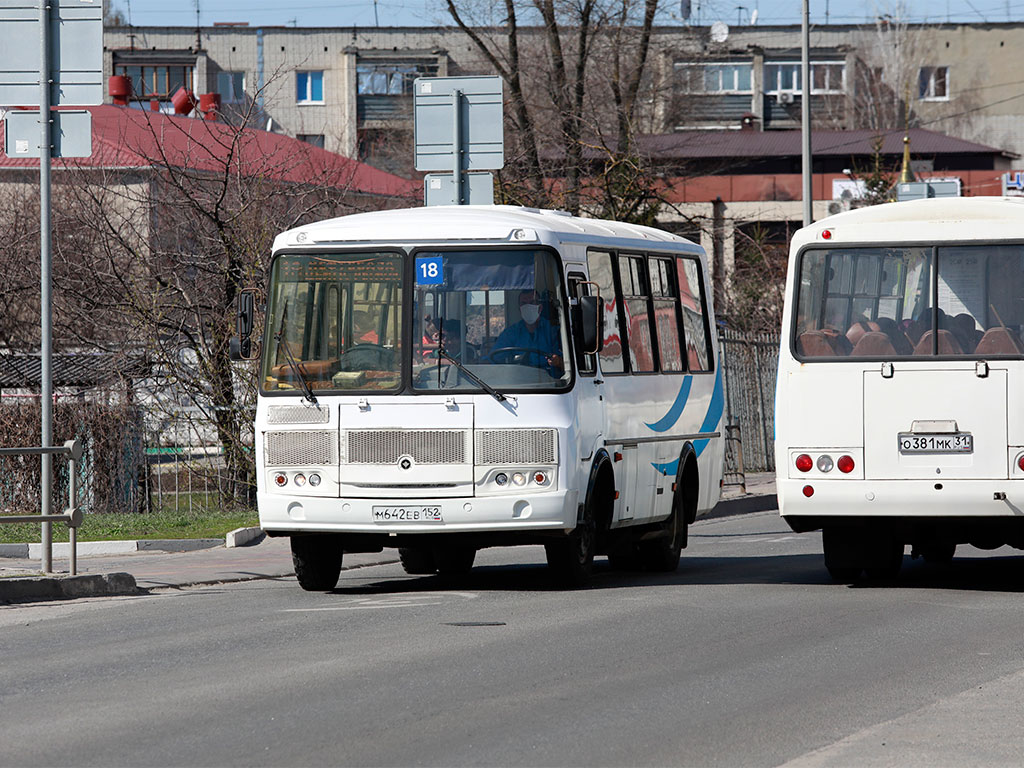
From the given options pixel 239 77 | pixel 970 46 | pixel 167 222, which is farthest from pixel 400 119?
pixel 167 222

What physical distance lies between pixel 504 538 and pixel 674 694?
179 inches

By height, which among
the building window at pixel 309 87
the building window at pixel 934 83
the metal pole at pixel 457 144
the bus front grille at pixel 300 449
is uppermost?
the building window at pixel 934 83

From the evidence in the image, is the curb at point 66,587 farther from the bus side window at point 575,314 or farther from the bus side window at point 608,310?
the bus side window at point 608,310

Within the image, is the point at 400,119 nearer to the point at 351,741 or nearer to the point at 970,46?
the point at 970,46

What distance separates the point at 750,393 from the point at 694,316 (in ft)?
48.0

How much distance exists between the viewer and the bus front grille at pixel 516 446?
43.4 ft

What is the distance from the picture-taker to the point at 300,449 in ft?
44.5

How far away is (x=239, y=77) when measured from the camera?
83.0 metres

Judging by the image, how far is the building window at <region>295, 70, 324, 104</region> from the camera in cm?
8306

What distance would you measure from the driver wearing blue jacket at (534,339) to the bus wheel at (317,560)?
204cm

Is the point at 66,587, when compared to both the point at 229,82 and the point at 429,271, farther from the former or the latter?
the point at 229,82

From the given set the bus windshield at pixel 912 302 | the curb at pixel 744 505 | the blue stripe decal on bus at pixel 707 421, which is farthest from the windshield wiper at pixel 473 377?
the curb at pixel 744 505

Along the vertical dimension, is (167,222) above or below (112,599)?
above

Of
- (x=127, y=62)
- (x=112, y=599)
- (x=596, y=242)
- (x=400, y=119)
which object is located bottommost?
(x=112, y=599)
